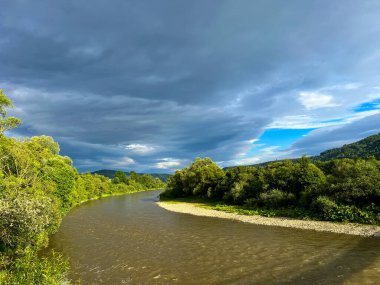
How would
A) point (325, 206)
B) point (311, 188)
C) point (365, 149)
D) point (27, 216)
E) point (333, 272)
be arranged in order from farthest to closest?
point (365, 149), point (311, 188), point (325, 206), point (333, 272), point (27, 216)

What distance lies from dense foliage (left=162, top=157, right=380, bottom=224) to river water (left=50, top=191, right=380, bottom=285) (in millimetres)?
8722

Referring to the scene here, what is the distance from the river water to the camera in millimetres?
21500

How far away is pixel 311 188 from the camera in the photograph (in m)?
48.9

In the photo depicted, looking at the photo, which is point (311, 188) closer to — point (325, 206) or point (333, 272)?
point (325, 206)

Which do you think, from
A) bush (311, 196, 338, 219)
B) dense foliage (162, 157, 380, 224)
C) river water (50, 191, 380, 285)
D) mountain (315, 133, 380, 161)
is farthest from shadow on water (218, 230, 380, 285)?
mountain (315, 133, 380, 161)

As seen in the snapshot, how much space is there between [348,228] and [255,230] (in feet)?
38.6

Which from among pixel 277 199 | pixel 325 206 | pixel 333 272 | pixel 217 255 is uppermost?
pixel 277 199

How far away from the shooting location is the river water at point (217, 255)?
846 inches

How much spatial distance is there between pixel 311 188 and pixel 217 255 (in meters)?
28.0

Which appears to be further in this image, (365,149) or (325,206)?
(365,149)

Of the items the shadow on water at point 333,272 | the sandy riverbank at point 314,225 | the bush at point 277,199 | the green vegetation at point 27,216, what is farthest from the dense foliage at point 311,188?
the green vegetation at point 27,216

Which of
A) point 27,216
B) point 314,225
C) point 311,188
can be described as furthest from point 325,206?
point 27,216

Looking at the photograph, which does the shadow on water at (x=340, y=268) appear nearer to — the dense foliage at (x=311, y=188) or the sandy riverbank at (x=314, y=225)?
the sandy riverbank at (x=314, y=225)

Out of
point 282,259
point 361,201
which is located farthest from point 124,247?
point 361,201
